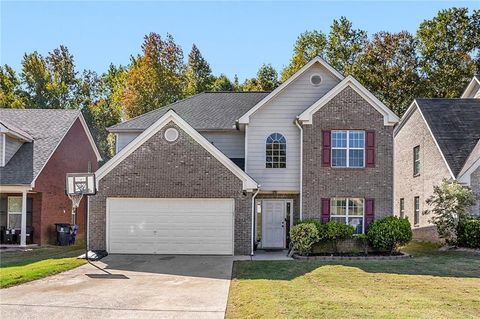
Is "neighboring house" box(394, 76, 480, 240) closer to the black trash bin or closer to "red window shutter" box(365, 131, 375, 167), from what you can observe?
"red window shutter" box(365, 131, 375, 167)

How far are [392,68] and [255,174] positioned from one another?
73.4 ft

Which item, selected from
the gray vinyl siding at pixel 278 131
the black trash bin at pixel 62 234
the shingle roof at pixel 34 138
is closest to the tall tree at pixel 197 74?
the shingle roof at pixel 34 138

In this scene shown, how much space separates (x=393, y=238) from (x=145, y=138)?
9468mm

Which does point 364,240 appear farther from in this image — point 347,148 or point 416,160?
point 416,160

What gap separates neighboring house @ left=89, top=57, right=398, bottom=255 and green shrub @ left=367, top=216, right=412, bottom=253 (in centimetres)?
72

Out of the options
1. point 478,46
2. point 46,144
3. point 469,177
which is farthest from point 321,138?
point 478,46

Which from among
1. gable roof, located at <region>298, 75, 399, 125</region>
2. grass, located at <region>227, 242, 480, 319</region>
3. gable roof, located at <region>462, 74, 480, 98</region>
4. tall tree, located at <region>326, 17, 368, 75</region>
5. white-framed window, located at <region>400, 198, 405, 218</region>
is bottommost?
grass, located at <region>227, 242, 480, 319</region>

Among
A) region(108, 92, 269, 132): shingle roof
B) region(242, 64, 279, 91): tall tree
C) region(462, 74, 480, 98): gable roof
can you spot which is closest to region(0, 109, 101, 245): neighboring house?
region(108, 92, 269, 132): shingle roof

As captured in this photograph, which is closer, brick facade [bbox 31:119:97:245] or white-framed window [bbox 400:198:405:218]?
brick facade [bbox 31:119:97:245]

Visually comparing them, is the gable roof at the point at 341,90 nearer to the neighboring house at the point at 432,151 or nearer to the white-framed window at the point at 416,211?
the neighboring house at the point at 432,151

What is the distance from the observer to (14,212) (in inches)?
869

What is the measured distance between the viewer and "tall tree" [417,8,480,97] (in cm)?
3697

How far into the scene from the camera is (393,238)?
17.9 metres

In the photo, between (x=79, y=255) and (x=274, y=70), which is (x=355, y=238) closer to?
(x=79, y=255)
